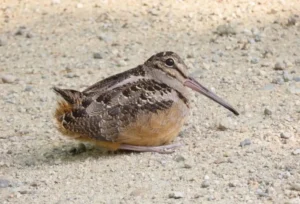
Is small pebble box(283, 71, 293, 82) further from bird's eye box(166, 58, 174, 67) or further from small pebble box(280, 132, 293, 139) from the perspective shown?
bird's eye box(166, 58, 174, 67)

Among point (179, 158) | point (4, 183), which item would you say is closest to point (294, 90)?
point (179, 158)

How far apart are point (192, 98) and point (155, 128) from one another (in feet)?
5.21

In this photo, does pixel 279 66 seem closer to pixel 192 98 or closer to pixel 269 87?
pixel 269 87

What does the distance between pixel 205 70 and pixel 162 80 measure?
1.99 metres

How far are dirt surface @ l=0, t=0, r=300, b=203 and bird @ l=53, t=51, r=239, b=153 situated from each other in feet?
0.56

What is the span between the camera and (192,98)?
29.5 feet

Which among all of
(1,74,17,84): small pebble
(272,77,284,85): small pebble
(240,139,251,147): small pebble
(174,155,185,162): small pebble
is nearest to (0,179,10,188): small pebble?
(174,155,185,162): small pebble

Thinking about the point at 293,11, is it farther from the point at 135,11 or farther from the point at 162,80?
the point at 162,80

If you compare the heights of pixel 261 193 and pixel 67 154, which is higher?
pixel 67 154

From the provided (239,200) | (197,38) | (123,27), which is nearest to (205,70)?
(197,38)

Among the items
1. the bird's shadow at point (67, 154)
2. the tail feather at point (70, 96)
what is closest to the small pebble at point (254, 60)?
the bird's shadow at point (67, 154)

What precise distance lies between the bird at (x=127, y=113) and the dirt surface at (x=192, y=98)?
0.56 feet

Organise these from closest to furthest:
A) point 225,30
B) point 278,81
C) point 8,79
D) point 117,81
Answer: point 117,81 → point 278,81 → point 8,79 → point 225,30

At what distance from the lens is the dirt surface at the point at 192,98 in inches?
273
